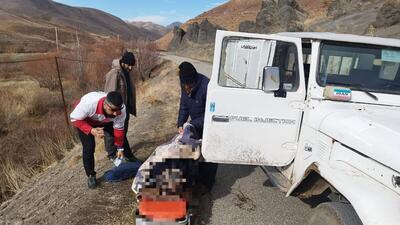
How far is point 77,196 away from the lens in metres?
4.82

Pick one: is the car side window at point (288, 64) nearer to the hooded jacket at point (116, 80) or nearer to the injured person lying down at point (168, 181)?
the injured person lying down at point (168, 181)

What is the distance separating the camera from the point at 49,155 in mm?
8281

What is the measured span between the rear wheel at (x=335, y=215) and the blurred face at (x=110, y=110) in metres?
2.58

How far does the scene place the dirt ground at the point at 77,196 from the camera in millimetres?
4259

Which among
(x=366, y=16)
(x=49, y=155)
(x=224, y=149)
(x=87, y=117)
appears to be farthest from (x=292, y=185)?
(x=366, y=16)

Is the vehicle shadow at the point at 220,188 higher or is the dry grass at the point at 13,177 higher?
the vehicle shadow at the point at 220,188

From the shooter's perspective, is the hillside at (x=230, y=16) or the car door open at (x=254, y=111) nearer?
the car door open at (x=254, y=111)

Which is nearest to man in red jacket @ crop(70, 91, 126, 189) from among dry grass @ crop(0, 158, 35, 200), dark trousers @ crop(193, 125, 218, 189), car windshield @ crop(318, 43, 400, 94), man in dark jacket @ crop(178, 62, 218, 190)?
man in dark jacket @ crop(178, 62, 218, 190)

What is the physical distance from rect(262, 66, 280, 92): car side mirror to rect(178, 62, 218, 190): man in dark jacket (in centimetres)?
111

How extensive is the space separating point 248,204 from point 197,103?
58.2 inches

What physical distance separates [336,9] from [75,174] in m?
28.0

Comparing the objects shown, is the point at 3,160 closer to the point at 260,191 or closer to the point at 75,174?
the point at 75,174

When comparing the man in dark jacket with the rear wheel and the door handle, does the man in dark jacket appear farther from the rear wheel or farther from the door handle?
the rear wheel

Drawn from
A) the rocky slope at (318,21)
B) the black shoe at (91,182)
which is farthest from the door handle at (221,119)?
the rocky slope at (318,21)
